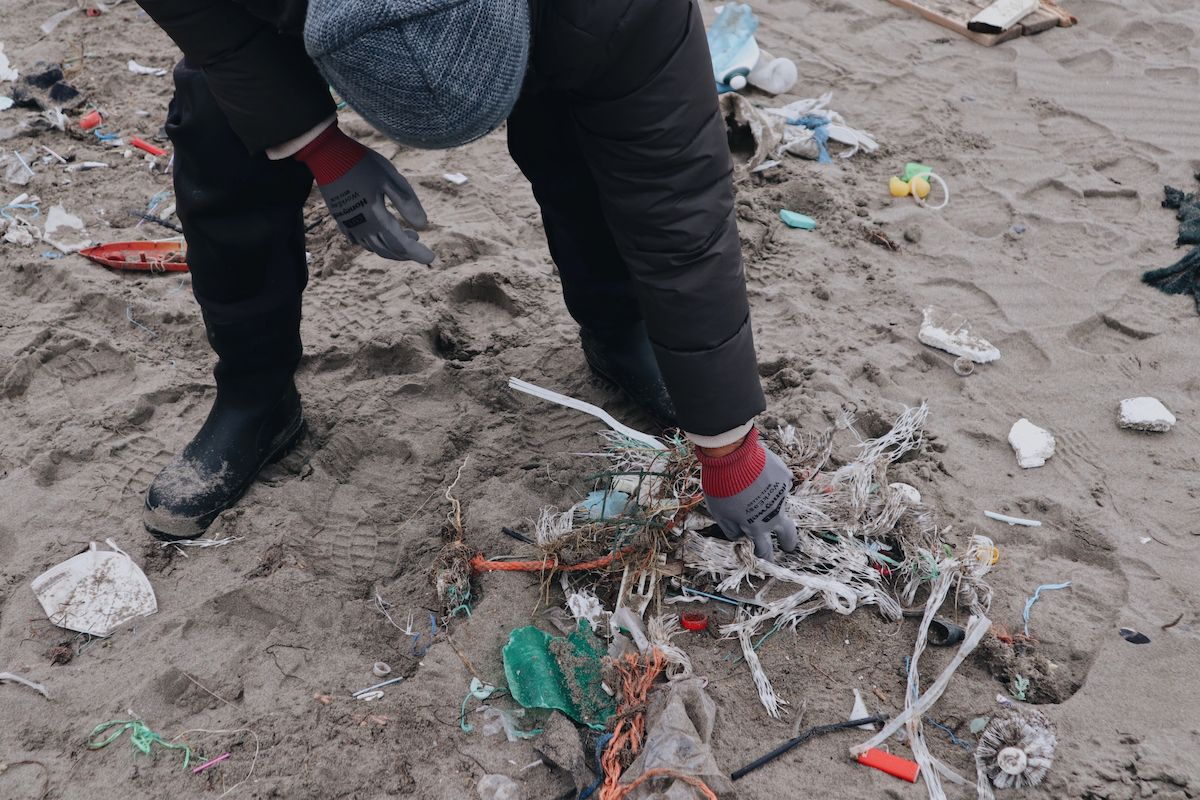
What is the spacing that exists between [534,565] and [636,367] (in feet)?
2.38

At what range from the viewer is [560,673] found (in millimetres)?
1715

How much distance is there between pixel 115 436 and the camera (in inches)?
91.0

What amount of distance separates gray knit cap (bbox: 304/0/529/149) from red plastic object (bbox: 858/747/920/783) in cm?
147

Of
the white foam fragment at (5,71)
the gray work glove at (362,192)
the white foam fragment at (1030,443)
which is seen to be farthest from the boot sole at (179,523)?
the white foam fragment at (5,71)

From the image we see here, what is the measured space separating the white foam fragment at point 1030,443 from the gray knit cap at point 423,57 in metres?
1.90

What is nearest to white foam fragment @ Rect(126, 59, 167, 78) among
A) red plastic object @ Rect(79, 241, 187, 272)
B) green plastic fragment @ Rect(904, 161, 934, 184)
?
red plastic object @ Rect(79, 241, 187, 272)

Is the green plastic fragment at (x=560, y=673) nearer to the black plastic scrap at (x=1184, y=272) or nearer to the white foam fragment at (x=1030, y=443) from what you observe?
the white foam fragment at (x=1030, y=443)

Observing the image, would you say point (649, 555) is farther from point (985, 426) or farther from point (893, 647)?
point (985, 426)

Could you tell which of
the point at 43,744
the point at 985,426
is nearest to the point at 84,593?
the point at 43,744

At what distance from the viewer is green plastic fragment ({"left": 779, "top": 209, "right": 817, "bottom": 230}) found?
321 centimetres

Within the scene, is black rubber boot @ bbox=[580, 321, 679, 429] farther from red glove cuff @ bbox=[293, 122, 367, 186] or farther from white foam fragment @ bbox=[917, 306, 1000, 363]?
white foam fragment @ bbox=[917, 306, 1000, 363]

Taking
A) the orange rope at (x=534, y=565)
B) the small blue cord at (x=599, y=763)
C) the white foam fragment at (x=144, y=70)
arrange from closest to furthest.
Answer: the small blue cord at (x=599, y=763)
the orange rope at (x=534, y=565)
the white foam fragment at (x=144, y=70)

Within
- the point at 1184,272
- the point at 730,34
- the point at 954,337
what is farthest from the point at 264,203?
the point at 1184,272

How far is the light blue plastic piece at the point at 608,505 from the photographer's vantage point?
2.08 metres
